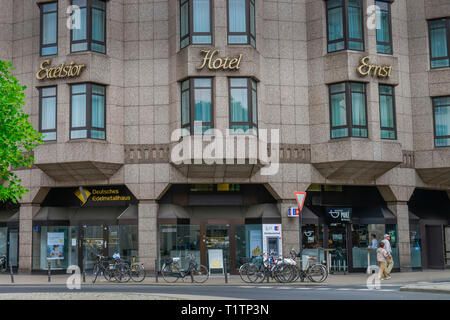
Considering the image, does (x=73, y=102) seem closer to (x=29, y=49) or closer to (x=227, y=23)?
(x=29, y=49)

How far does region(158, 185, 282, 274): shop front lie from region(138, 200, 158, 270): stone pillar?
13.4 inches

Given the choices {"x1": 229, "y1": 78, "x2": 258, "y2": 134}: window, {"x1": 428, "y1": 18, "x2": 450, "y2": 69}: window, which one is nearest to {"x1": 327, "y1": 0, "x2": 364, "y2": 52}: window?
{"x1": 428, "y1": 18, "x2": 450, "y2": 69}: window

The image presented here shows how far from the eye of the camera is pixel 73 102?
27797 millimetres

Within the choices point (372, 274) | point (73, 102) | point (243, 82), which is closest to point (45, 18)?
point (73, 102)

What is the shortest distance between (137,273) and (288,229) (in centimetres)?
728

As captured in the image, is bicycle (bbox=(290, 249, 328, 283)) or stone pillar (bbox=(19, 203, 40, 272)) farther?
stone pillar (bbox=(19, 203, 40, 272))

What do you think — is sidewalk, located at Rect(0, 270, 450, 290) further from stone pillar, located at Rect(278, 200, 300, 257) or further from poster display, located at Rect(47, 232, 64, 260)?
stone pillar, located at Rect(278, 200, 300, 257)

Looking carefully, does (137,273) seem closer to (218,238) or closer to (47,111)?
(218,238)

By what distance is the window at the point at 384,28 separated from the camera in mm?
29078

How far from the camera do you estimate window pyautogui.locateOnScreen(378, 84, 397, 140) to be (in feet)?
94.4

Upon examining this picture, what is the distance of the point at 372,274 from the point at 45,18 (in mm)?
19237

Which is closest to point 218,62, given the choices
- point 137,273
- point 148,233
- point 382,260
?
point 148,233

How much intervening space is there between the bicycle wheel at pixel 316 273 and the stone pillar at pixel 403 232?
7187 millimetres

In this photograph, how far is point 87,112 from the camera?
90.0 feet
